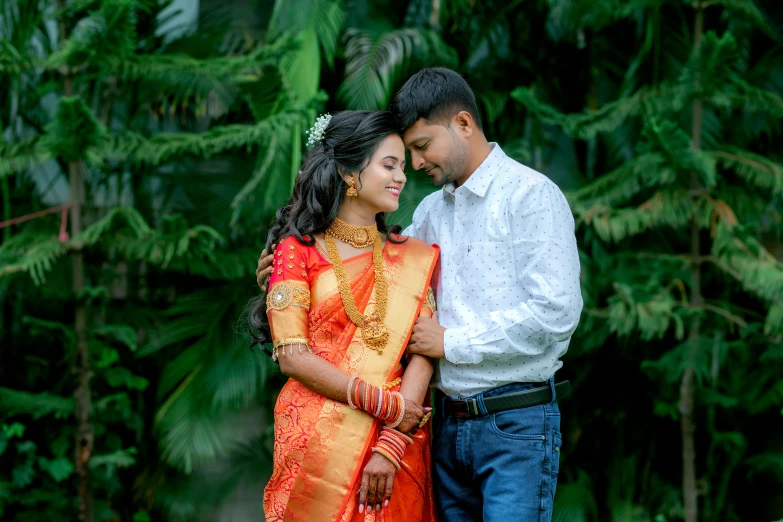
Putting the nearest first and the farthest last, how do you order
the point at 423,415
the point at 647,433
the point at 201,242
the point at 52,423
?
1. the point at 423,415
2. the point at 201,242
3. the point at 52,423
4. the point at 647,433

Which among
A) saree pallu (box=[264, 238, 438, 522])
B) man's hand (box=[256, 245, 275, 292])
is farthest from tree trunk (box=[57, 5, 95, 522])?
saree pallu (box=[264, 238, 438, 522])

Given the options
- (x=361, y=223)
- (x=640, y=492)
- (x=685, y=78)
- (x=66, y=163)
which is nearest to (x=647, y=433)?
(x=640, y=492)

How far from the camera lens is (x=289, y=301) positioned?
2445 mm

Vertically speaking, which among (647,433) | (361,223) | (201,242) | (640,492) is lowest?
(640,492)

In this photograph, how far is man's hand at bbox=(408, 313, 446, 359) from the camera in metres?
2.54

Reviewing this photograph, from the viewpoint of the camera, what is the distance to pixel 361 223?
8.61 ft

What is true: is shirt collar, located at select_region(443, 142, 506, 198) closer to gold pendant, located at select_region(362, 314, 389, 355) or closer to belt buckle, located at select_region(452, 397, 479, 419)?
gold pendant, located at select_region(362, 314, 389, 355)

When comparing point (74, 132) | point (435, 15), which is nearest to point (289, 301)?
point (74, 132)

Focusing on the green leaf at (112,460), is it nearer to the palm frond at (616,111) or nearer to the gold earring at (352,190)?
the gold earring at (352,190)

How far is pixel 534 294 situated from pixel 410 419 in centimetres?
49

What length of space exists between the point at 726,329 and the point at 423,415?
2.78m

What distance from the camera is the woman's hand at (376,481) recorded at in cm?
243

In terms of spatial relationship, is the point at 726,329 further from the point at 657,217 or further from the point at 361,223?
the point at 361,223

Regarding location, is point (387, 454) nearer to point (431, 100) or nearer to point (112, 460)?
point (431, 100)
